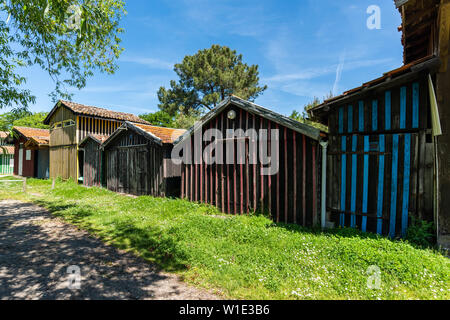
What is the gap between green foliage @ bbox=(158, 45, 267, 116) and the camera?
29125 mm

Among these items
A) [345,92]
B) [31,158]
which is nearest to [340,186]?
[345,92]

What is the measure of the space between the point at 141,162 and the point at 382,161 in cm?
1138

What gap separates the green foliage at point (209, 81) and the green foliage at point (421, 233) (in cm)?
2570

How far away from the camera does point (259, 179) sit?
7980 mm

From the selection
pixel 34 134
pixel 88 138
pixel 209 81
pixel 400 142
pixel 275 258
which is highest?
pixel 209 81

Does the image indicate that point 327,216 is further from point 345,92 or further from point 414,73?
point 414,73

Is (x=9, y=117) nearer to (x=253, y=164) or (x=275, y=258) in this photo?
(x=253, y=164)

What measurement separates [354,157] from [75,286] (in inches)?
288

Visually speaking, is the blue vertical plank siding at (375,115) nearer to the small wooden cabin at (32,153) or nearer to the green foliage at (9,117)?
the green foliage at (9,117)

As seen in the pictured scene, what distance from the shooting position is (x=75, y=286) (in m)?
3.83
